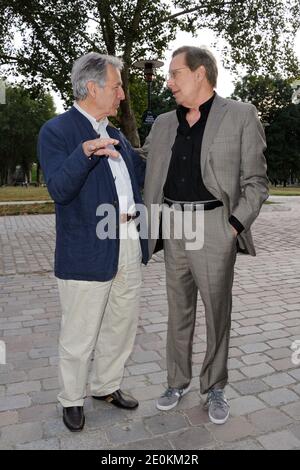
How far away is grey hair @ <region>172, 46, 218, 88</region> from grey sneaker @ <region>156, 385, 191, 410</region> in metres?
2.06

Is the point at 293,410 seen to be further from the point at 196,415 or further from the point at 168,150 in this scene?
the point at 168,150

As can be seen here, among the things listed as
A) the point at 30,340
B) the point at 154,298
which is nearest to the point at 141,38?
the point at 154,298

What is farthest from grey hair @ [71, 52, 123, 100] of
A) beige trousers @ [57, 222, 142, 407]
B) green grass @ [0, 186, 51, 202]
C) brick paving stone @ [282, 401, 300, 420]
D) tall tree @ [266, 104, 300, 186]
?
tall tree @ [266, 104, 300, 186]

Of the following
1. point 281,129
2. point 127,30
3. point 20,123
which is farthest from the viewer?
point 281,129

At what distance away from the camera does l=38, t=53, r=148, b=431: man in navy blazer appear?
2.42 meters

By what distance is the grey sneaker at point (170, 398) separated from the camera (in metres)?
2.86

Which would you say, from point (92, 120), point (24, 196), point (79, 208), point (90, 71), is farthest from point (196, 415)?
point (24, 196)

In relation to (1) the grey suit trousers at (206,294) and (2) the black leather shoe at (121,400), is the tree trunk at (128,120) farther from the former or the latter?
(2) the black leather shoe at (121,400)

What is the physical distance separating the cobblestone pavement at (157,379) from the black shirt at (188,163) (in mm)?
1426

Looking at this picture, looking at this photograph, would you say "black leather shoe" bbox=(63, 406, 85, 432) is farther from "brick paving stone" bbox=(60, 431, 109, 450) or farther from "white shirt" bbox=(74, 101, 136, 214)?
"white shirt" bbox=(74, 101, 136, 214)

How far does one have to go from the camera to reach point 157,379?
3316 millimetres

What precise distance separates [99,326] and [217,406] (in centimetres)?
92

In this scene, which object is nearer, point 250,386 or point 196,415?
point 196,415

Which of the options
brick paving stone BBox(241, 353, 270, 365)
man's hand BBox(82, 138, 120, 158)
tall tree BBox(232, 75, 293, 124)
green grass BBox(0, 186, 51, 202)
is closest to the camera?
man's hand BBox(82, 138, 120, 158)
